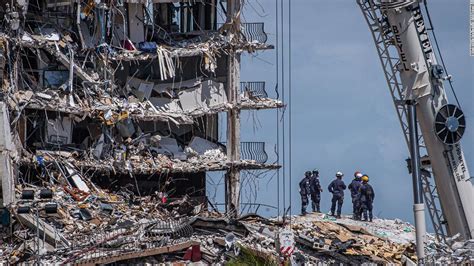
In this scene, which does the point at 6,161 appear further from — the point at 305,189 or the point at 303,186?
the point at 305,189

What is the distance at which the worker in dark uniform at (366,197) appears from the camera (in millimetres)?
50500

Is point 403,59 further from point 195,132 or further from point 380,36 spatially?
point 195,132

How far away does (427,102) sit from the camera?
4006 centimetres

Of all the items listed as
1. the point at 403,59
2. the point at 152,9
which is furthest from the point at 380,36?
the point at 152,9

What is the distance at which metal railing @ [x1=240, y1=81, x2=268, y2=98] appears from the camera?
6000 centimetres

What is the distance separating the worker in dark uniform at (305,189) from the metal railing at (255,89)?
335 inches

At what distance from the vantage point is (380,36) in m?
40.3

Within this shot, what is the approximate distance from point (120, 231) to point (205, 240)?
322 cm

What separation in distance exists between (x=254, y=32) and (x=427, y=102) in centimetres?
2045

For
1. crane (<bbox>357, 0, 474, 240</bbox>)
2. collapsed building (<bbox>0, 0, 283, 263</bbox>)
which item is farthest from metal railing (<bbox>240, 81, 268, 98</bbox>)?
crane (<bbox>357, 0, 474, 240</bbox>)

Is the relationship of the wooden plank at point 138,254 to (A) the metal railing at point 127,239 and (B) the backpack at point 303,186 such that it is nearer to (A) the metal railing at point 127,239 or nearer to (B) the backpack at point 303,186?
(A) the metal railing at point 127,239

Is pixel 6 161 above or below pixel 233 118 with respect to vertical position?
below

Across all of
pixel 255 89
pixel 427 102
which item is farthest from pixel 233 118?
pixel 427 102

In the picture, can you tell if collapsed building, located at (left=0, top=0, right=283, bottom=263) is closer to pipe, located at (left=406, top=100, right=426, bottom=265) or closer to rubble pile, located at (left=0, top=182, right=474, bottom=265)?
rubble pile, located at (left=0, top=182, right=474, bottom=265)
